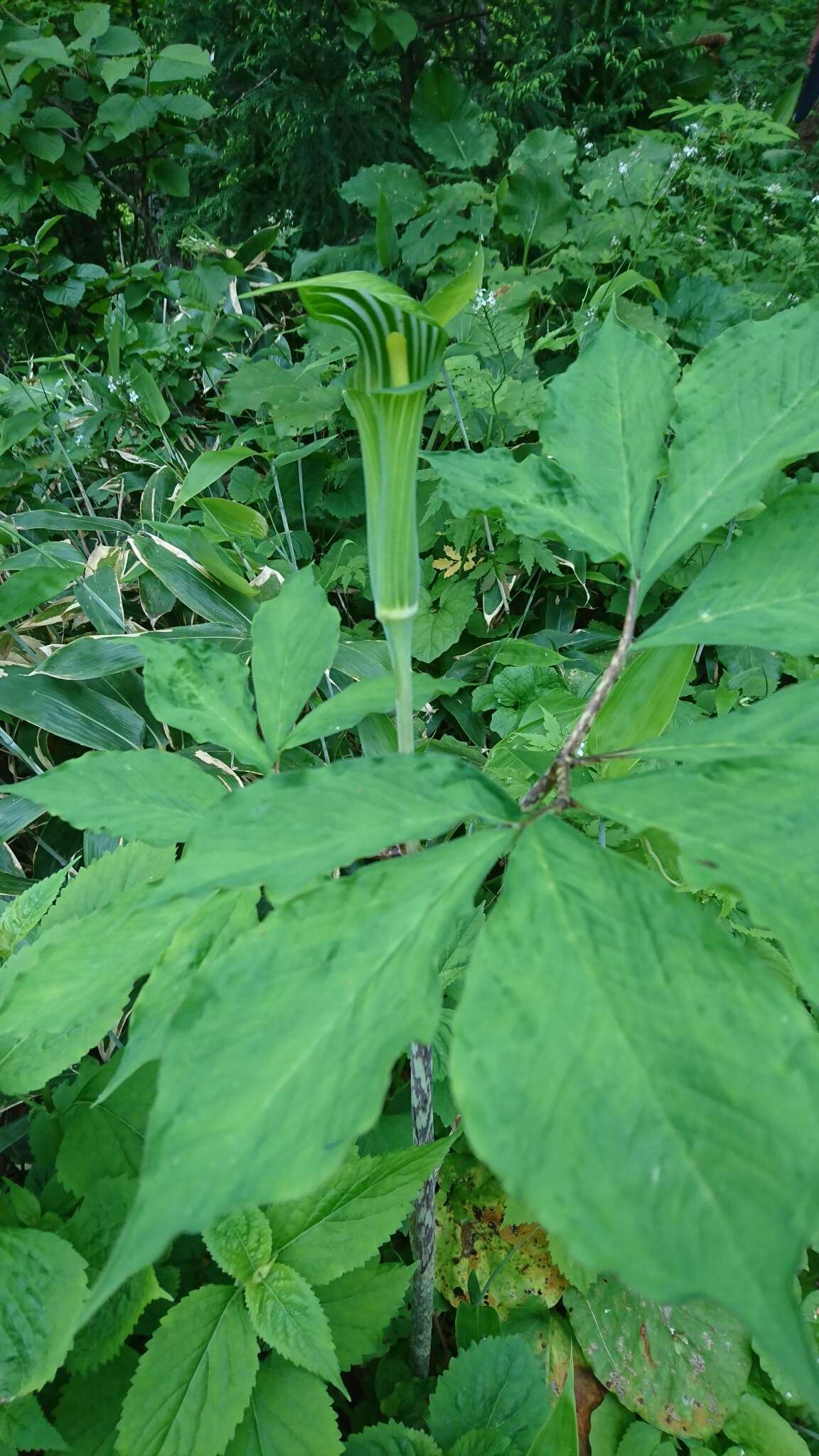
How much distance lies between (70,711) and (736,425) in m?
1.34

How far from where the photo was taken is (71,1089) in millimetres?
Answer: 919

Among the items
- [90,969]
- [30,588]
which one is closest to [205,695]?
[90,969]

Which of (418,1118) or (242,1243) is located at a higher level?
(418,1118)

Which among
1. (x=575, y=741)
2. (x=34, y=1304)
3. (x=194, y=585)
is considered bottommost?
(x=34, y=1304)

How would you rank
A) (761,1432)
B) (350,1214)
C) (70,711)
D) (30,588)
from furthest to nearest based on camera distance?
→ (70,711) → (30,588) → (761,1432) → (350,1214)

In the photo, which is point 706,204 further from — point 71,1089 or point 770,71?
point 71,1089

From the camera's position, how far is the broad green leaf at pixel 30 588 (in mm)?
1090

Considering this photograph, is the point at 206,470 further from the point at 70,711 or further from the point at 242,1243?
the point at 242,1243

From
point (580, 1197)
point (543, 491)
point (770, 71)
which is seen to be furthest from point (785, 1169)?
point (770, 71)

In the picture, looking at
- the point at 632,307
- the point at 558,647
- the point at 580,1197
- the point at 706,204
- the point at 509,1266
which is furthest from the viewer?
the point at 706,204

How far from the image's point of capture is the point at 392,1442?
30.6 inches

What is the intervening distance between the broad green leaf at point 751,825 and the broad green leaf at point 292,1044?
3.3 inches

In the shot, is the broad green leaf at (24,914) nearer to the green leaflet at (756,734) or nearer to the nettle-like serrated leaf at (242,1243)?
the nettle-like serrated leaf at (242,1243)

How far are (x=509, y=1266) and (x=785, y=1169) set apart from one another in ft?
3.24
